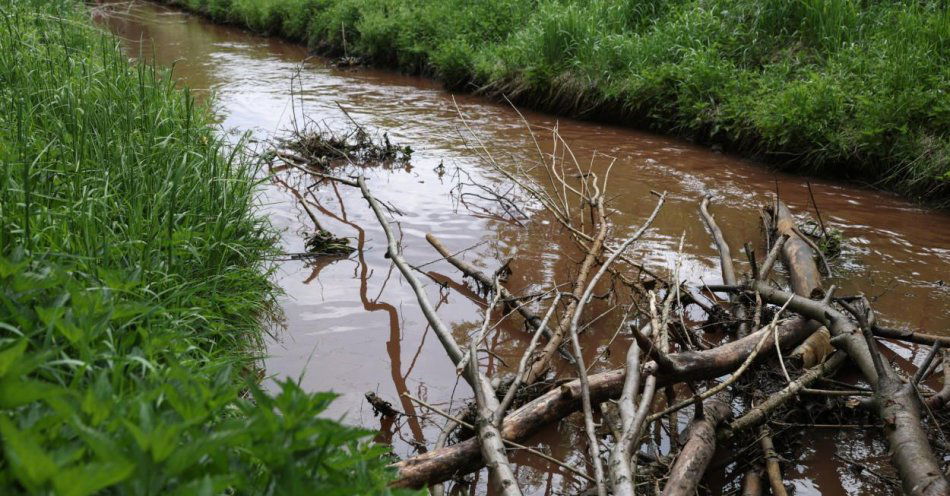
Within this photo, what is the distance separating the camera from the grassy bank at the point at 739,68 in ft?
21.4

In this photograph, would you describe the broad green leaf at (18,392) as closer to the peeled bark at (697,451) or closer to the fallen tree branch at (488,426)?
the fallen tree branch at (488,426)

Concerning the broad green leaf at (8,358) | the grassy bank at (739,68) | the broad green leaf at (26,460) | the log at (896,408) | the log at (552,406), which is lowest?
the log at (552,406)

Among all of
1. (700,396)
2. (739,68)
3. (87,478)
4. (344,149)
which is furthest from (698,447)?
(739,68)

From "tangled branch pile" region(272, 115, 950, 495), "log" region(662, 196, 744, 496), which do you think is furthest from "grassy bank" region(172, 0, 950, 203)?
"log" region(662, 196, 744, 496)

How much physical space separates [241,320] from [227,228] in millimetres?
537

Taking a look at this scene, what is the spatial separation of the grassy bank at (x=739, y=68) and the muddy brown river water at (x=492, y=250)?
32 cm

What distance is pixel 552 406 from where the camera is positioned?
2.89 m

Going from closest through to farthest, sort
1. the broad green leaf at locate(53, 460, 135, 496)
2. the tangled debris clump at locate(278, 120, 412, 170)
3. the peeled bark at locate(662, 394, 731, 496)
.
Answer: the broad green leaf at locate(53, 460, 135, 496) → the peeled bark at locate(662, 394, 731, 496) → the tangled debris clump at locate(278, 120, 412, 170)

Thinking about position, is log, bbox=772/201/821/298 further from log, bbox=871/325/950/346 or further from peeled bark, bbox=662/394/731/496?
peeled bark, bbox=662/394/731/496

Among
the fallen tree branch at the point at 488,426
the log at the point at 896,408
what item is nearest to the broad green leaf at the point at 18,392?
the fallen tree branch at the point at 488,426

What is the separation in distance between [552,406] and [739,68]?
21.6ft

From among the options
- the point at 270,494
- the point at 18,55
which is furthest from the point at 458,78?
the point at 270,494

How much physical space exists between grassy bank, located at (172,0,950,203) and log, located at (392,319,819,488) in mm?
4052

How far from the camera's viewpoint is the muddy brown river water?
324 centimetres
